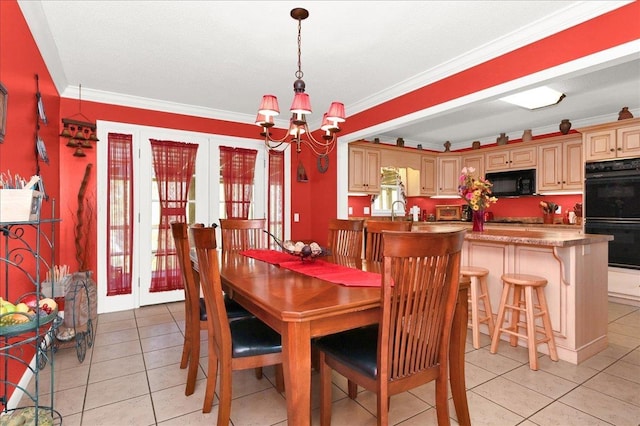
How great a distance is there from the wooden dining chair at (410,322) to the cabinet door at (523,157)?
480cm

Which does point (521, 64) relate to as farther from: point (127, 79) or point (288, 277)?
point (127, 79)

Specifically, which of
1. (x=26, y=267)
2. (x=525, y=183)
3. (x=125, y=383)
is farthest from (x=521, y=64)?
(x=26, y=267)

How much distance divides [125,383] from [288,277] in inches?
56.1

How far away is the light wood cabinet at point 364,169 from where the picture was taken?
207 inches

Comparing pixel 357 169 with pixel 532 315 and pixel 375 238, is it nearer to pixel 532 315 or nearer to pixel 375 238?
pixel 375 238

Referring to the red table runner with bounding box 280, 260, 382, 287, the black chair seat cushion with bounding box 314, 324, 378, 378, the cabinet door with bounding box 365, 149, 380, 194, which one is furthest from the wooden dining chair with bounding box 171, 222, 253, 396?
the cabinet door with bounding box 365, 149, 380, 194

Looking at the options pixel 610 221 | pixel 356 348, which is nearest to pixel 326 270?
pixel 356 348

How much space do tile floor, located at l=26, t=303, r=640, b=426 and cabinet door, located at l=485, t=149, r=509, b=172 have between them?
11.4 ft

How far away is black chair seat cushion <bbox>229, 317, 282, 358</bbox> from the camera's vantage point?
5.47 ft

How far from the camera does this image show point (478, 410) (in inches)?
75.9

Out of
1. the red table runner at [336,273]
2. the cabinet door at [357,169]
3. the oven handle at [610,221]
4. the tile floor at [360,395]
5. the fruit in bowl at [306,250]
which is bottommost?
the tile floor at [360,395]

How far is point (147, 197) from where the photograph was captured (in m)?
4.07

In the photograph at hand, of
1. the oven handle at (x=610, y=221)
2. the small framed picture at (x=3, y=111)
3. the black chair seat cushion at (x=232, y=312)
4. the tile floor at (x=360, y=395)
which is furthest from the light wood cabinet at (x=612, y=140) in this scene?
the small framed picture at (x=3, y=111)

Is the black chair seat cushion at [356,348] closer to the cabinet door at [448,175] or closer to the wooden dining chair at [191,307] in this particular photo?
the wooden dining chair at [191,307]
